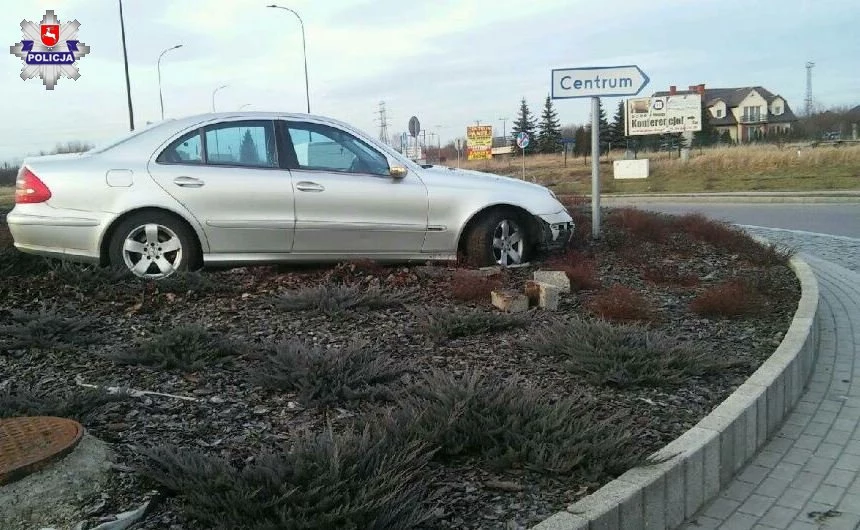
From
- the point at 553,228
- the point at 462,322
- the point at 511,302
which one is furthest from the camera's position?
the point at 553,228

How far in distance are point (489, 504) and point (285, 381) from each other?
4.74 ft

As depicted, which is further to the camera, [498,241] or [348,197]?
[498,241]

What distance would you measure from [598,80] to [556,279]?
3685 millimetres

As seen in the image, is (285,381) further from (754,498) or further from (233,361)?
(754,498)

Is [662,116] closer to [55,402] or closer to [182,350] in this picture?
[182,350]

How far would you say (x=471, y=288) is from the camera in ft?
19.2

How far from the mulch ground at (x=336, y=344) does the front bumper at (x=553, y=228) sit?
22cm

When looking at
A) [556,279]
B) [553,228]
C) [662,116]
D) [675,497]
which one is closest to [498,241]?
[553,228]

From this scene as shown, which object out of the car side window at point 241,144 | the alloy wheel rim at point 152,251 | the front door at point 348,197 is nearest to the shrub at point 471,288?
the front door at point 348,197

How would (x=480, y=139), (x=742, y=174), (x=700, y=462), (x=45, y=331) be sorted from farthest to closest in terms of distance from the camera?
(x=480, y=139), (x=742, y=174), (x=45, y=331), (x=700, y=462)

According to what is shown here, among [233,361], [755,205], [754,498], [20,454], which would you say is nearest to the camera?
[20,454]

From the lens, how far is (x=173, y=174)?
6.10m

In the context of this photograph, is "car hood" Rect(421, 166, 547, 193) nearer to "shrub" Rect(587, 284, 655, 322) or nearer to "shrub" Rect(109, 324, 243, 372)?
"shrub" Rect(587, 284, 655, 322)

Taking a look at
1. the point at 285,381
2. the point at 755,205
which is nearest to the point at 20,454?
the point at 285,381
